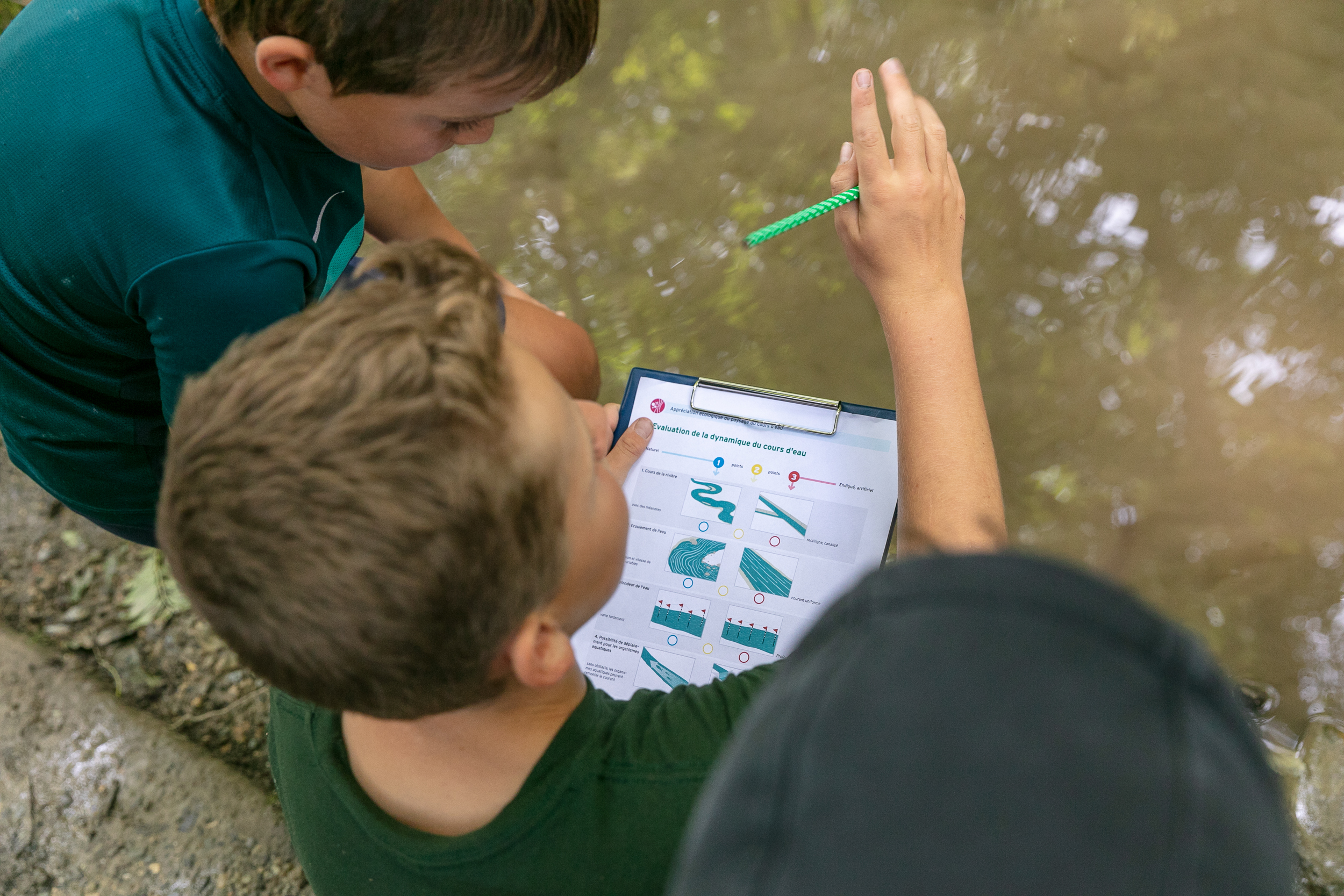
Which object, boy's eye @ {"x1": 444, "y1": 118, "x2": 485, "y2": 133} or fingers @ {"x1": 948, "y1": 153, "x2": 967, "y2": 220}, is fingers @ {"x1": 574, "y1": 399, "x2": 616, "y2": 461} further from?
fingers @ {"x1": 948, "y1": 153, "x2": 967, "y2": 220}

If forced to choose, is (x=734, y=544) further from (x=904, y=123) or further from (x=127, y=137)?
(x=127, y=137)

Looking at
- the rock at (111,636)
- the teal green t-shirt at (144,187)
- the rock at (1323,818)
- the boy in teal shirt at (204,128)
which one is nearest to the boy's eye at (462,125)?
the boy in teal shirt at (204,128)

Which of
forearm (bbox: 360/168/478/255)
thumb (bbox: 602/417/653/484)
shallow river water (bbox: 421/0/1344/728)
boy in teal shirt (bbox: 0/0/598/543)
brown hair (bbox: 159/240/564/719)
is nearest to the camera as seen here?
brown hair (bbox: 159/240/564/719)

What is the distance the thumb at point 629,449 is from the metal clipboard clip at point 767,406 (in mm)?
63

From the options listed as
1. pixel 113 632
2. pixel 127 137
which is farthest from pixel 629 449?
pixel 113 632

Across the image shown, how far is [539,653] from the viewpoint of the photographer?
0.66 meters

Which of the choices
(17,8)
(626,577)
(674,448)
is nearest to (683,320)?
(674,448)

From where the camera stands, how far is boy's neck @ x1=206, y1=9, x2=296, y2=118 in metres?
0.84

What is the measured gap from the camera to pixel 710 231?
1.55 m

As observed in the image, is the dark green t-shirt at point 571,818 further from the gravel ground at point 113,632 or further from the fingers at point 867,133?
the gravel ground at point 113,632

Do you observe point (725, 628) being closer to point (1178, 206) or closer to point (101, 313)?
point (101, 313)

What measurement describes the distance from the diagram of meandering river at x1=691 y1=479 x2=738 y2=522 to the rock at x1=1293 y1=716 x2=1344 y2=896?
0.80 metres

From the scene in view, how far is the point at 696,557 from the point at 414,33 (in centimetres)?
58

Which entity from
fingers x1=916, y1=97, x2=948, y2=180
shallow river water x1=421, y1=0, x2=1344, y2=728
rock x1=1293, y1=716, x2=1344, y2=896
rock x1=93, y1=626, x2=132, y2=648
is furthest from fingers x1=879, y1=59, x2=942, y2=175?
rock x1=93, y1=626, x2=132, y2=648
